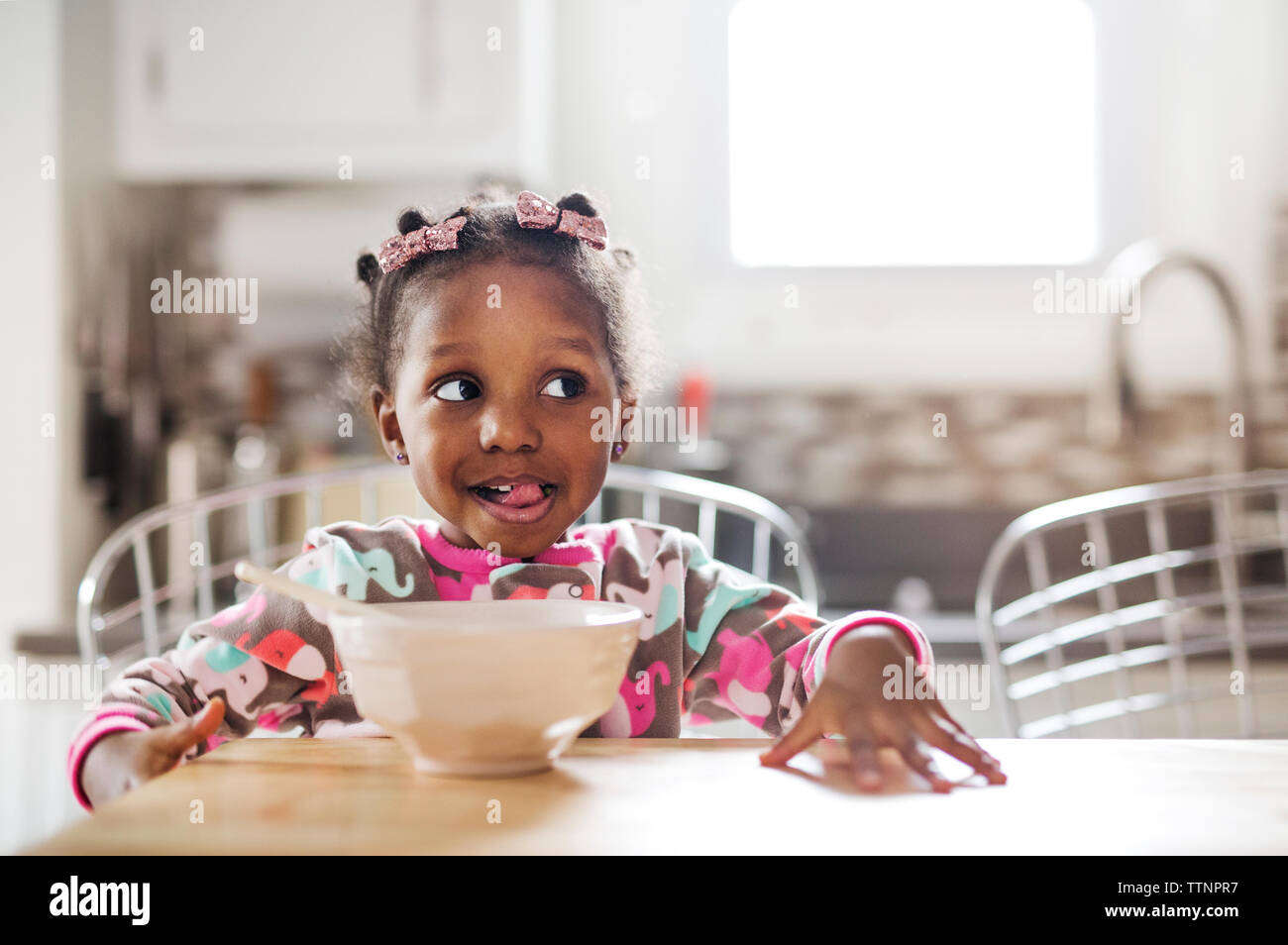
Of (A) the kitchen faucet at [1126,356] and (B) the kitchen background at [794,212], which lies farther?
(B) the kitchen background at [794,212]

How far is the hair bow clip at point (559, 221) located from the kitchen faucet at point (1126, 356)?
3.51ft

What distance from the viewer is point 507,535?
76 cm

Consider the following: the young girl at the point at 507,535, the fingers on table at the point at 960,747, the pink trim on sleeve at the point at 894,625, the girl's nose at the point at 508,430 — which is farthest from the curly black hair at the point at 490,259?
the fingers on table at the point at 960,747

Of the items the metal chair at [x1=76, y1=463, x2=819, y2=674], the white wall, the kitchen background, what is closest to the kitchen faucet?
the kitchen background

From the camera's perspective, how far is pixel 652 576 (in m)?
0.84

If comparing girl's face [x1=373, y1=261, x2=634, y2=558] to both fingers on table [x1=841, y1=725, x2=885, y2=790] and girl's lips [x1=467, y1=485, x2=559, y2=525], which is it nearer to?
girl's lips [x1=467, y1=485, x2=559, y2=525]

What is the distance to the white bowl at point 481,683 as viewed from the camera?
0.47 m

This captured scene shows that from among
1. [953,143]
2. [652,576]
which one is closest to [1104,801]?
[652,576]

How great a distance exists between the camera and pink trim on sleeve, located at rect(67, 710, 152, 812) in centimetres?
59

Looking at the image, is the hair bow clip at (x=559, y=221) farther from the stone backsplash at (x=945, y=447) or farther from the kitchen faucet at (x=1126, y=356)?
the stone backsplash at (x=945, y=447)

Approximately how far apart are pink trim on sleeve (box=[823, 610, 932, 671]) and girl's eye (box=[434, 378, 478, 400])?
304 millimetres

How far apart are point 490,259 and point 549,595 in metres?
0.26

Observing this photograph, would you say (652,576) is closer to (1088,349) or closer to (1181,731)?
(1181,731)

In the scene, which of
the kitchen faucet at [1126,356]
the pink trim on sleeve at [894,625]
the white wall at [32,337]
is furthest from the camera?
the white wall at [32,337]
